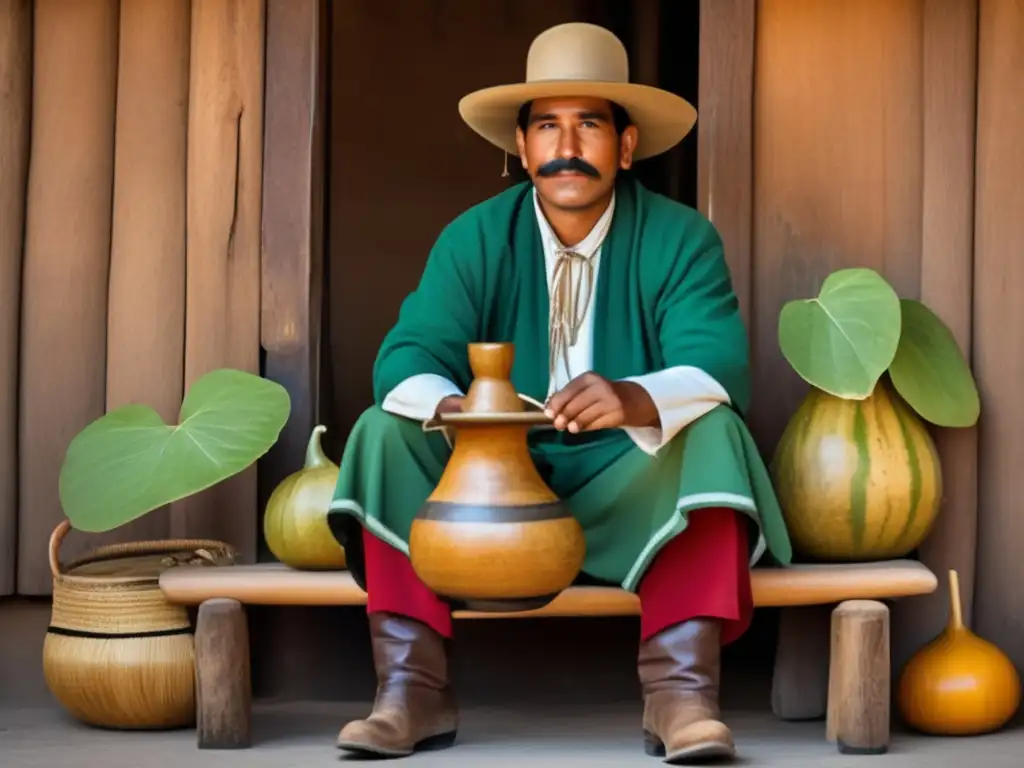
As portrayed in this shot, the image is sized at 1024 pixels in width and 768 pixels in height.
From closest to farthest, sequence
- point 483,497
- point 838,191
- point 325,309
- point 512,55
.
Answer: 1. point 483,497
2. point 838,191
3. point 325,309
4. point 512,55

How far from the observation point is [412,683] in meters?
3.77

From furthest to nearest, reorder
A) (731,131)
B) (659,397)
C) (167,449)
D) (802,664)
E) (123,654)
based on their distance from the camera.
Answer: (731,131) → (802,664) → (167,449) → (123,654) → (659,397)

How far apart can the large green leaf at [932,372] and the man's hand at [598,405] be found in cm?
93

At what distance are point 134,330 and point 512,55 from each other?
2901 mm

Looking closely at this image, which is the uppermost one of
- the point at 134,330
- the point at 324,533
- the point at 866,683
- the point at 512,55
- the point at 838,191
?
the point at 512,55

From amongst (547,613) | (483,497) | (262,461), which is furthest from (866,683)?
(262,461)

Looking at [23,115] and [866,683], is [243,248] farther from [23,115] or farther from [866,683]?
[866,683]

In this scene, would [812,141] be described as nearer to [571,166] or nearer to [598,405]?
[571,166]

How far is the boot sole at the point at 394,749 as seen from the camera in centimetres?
357

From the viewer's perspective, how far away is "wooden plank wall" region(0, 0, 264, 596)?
182 inches

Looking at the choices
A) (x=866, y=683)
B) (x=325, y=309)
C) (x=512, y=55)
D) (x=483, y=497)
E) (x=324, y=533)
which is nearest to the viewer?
(x=483, y=497)

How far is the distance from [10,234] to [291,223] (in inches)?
29.4

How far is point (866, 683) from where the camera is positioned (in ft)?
12.6

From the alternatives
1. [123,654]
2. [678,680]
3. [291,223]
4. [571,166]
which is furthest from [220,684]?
[571,166]
